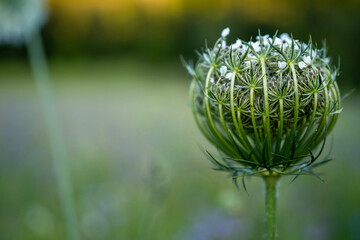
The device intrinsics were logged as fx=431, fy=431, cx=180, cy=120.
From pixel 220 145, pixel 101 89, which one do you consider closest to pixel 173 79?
pixel 101 89

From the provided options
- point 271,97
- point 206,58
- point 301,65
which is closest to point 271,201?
point 271,97

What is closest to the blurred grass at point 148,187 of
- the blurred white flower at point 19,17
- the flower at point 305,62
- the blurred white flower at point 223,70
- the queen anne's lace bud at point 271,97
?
the queen anne's lace bud at point 271,97

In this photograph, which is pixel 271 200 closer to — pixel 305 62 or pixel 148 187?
pixel 305 62

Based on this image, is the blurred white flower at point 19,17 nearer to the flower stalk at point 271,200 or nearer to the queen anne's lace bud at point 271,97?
the queen anne's lace bud at point 271,97

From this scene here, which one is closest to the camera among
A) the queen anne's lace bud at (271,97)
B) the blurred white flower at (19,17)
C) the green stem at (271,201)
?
the queen anne's lace bud at (271,97)

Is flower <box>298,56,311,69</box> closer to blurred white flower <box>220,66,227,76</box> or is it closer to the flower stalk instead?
blurred white flower <box>220,66,227,76</box>

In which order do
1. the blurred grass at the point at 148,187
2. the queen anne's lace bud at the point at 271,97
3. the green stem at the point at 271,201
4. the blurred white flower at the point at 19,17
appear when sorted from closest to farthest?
the queen anne's lace bud at the point at 271,97 → the green stem at the point at 271,201 → the blurred grass at the point at 148,187 → the blurred white flower at the point at 19,17
